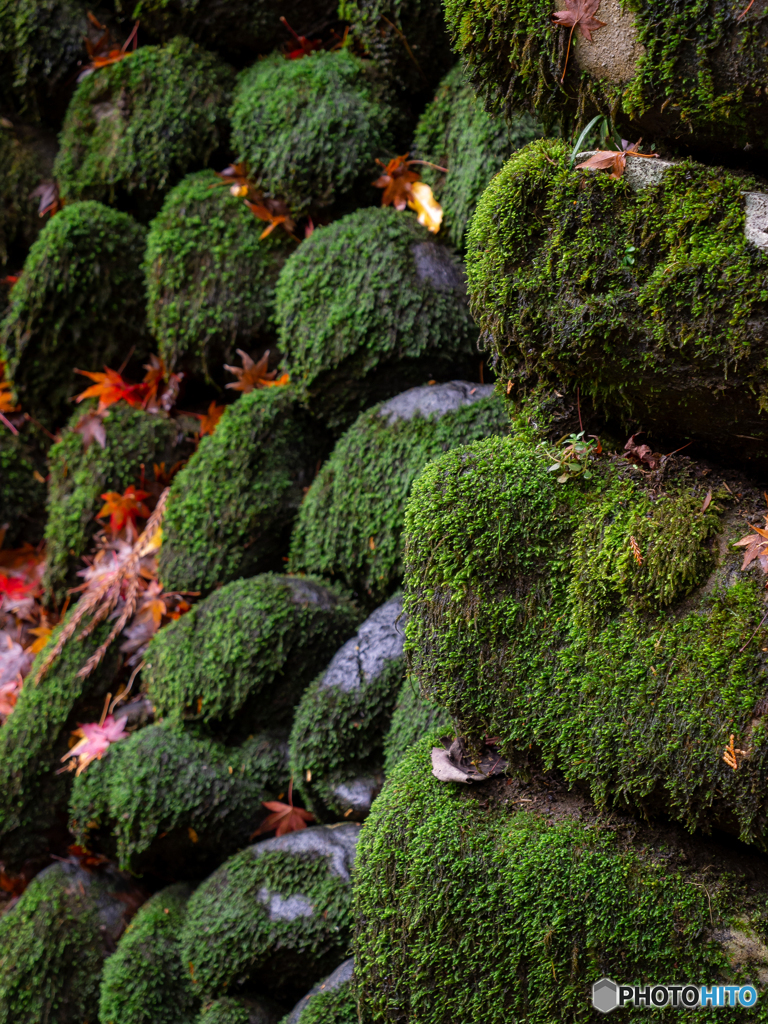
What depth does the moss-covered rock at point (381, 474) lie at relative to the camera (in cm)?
243

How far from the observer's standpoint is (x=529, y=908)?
5.21 feet

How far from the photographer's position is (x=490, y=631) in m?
1.69

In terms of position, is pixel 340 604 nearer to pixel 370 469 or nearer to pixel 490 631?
pixel 370 469

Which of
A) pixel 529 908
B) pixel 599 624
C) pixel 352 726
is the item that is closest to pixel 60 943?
pixel 352 726

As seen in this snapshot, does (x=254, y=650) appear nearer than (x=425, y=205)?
Yes

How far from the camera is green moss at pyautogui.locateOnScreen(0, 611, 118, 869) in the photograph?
298 centimetres

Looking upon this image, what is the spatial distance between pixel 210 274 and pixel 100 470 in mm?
976

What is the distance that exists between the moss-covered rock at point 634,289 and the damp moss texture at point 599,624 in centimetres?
17

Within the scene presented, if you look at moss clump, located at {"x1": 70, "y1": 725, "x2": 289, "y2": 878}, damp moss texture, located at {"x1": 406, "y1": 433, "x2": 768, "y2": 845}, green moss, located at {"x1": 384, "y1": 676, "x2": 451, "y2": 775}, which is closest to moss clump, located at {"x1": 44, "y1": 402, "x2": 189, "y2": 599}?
moss clump, located at {"x1": 70, "y1": 725, "x2": 289, "y2": 878}

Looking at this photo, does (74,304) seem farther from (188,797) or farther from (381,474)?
(188,797)

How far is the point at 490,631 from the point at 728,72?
3.94 ft

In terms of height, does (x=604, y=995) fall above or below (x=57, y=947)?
above

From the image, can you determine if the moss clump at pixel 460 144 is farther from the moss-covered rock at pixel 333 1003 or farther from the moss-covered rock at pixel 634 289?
the moss-covered rock at pixel 333 1003

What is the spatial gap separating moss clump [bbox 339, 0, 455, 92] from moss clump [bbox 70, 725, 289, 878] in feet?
8.43
